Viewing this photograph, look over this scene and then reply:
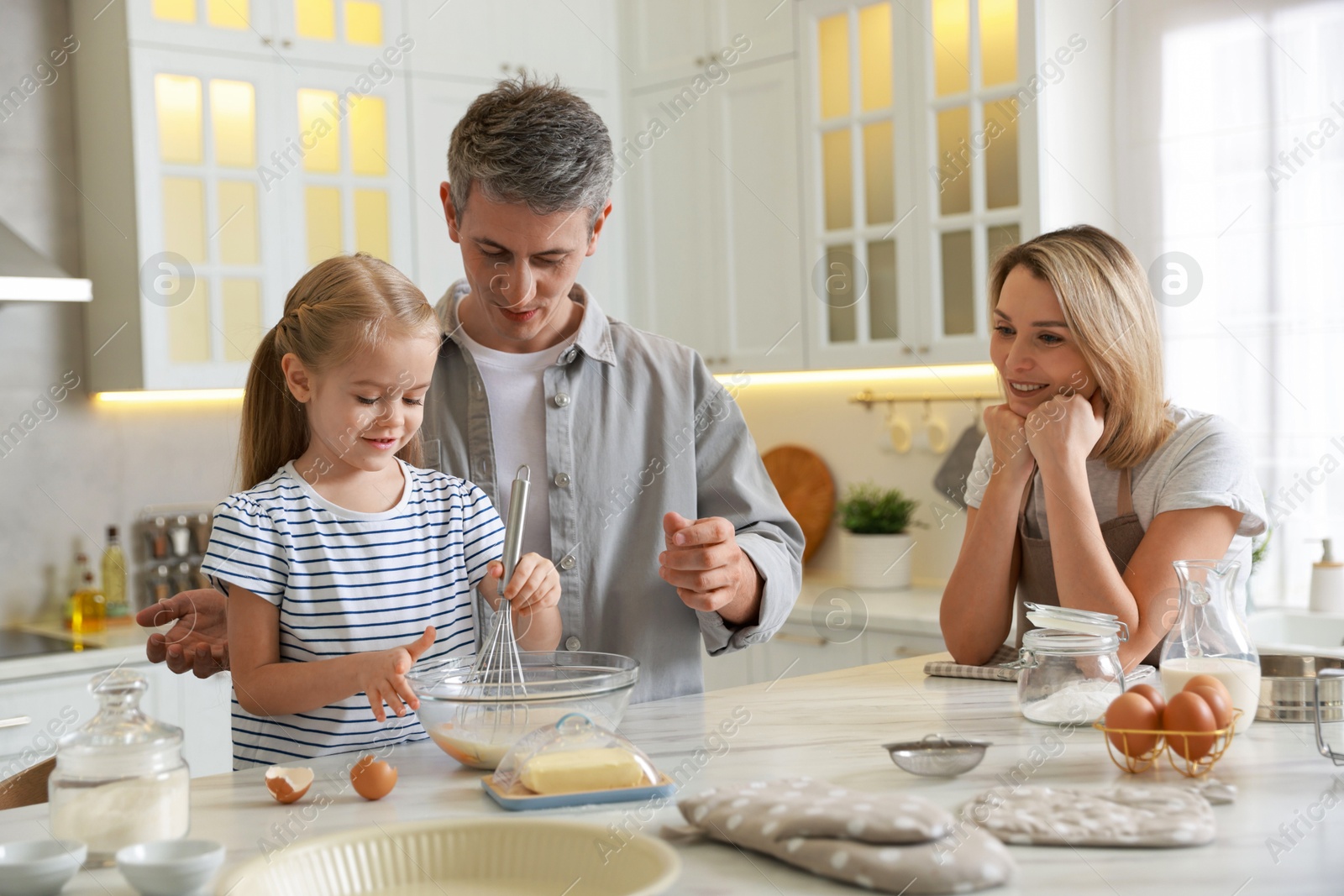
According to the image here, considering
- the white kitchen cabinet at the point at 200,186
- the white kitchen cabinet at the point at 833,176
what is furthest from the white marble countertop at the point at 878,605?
the white kitchen cabinet at the point at 200,186

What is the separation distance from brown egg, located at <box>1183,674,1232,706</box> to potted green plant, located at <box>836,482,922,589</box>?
7.19 feet

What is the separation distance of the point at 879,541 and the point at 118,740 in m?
2.63

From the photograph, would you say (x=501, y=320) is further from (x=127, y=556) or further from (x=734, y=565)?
(x=127, y=556)

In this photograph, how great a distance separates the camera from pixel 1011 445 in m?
1.66

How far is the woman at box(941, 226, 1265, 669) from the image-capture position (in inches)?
59.7

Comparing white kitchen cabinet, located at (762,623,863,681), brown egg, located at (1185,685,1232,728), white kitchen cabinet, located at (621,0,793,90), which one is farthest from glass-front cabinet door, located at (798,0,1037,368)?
brown egg, located at (1185,685,1232,728)

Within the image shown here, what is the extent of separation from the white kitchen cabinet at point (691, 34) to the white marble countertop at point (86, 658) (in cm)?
204

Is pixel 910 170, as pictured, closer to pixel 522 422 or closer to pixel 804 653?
pixel 804 653

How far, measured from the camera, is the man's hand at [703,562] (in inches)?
51.3

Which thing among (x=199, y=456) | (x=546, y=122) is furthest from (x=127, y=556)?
(x=546, y=122)

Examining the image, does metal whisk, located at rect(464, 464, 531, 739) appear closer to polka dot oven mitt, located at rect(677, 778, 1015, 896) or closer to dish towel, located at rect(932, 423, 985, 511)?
polka dot oven mitt, located at rect(677, 778, 1015, 896)

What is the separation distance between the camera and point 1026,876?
0.81m

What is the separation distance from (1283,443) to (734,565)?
1.97 m

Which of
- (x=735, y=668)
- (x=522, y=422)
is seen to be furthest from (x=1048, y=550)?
(x=735, y=668)
